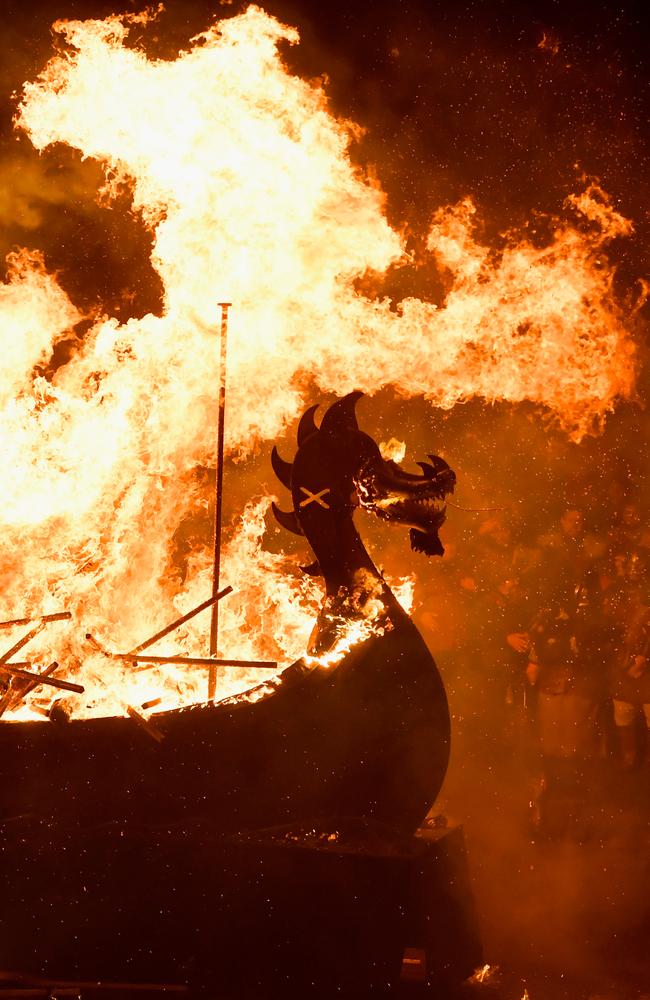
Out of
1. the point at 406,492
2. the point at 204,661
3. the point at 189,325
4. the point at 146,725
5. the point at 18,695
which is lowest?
the point at 146,725

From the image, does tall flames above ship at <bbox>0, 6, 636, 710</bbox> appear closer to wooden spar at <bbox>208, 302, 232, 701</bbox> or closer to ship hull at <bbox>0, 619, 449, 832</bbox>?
wooden spar at <bbox>208, 302, 232, 701</bbox>

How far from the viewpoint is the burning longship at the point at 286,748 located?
181 inches

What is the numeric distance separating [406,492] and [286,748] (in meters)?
1.44

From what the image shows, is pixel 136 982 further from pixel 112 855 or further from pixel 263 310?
pixel 263 310

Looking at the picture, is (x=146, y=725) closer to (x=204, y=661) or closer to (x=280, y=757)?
(x=204, y=661)

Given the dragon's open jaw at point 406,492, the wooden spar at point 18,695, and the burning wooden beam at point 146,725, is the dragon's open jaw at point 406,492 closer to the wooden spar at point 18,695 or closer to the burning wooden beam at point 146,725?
the burning wooden beam at point 146,725

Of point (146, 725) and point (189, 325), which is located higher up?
point (189, 325)

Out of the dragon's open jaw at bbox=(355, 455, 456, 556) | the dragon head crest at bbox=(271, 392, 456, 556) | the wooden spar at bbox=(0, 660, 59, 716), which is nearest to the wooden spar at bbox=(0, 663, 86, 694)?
the wooden spar at bbox=(0, 660, 59, 716)

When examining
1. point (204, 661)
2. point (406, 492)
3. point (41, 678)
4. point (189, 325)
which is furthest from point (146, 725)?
point (189, 325)

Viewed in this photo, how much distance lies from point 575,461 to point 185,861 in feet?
22.0

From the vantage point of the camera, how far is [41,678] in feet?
16.0

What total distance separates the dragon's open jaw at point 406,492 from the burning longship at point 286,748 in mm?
17

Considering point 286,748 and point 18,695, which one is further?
point 18,695

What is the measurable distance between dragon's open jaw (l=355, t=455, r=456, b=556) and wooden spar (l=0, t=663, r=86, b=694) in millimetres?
1763
